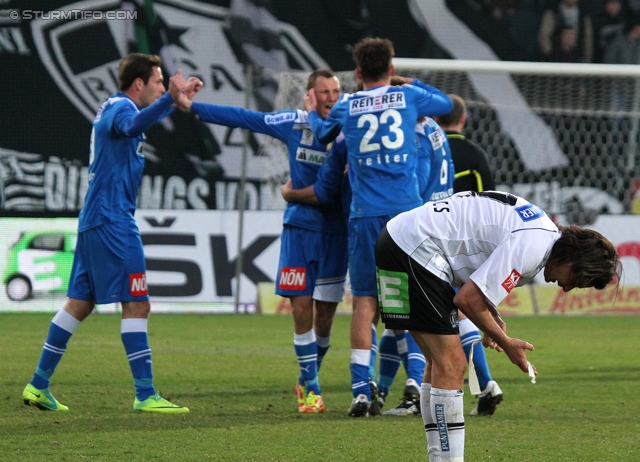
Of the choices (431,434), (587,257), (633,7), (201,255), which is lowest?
(201,255)

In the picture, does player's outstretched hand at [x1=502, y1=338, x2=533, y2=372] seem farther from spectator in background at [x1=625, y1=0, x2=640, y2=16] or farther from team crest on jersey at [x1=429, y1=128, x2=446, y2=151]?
spectator in background at [x1=625, y1=0, x2=640, y2=16]

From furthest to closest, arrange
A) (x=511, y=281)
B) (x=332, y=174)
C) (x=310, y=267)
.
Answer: (x=310, y=267), (x=332, y=174), (x=511, y=281)

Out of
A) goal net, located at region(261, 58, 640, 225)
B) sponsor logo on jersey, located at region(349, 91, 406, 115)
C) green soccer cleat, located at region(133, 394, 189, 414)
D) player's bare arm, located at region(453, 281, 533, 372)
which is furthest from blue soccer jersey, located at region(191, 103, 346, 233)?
goal net, located at region(261, 58, 640, 225)

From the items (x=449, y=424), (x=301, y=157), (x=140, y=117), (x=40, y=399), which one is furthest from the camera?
(x=301, y=157)

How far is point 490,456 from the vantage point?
5.15 metres

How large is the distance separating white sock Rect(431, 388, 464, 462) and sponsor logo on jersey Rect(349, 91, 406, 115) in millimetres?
2335

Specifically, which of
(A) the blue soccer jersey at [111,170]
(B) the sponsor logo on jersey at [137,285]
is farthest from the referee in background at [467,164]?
(B) the sponsor logo on jersey at [137,285]

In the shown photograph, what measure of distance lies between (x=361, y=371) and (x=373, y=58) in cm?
194

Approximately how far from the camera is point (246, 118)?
263 inches

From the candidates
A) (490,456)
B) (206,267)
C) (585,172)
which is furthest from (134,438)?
(585,172)

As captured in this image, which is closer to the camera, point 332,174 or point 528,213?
point 528,213

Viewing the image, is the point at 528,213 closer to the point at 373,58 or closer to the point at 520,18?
the point at 373,58

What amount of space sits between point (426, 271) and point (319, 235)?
2426 mm

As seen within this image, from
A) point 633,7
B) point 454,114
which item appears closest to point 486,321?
point 454,114
